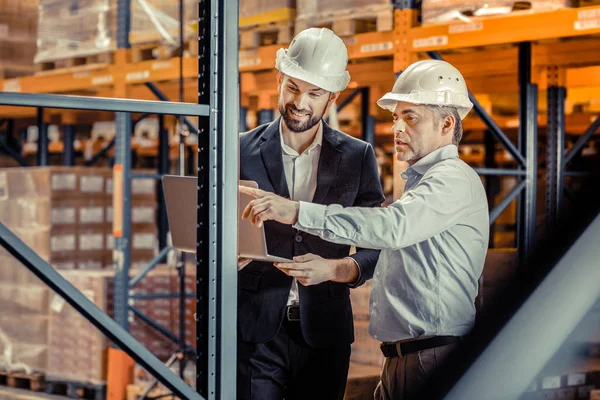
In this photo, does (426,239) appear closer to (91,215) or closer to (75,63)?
(75,63)

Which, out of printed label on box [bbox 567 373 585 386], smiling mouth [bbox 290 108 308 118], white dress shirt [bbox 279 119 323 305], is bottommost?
printed label on box [bbox 567 373 585 386]

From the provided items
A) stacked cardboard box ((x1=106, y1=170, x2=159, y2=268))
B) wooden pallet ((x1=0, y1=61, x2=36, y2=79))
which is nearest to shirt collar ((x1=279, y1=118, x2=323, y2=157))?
wooden pallet ((x1=0, y1=61, x2=36, y2=79))

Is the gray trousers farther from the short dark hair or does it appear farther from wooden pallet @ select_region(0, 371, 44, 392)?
wooden pallet @ select_region(0, 371, 44, 392)

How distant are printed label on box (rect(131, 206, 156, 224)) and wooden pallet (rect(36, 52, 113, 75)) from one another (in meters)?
1.87

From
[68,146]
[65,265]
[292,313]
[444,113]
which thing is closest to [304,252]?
[292,313]

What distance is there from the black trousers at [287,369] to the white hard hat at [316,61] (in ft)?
3.11

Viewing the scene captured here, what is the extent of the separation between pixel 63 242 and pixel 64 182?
591mm

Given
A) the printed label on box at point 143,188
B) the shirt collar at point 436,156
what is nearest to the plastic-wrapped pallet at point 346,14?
the shirt collar at point 436,156

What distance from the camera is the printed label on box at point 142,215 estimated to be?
10023 mm

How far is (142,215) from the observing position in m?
10.1

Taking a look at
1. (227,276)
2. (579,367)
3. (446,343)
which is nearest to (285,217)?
(227,276)

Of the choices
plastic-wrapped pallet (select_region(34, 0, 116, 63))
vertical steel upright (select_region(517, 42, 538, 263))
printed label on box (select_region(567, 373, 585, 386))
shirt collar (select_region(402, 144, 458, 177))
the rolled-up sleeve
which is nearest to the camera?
printed label on box (select_region(567, 373, 585, 386))

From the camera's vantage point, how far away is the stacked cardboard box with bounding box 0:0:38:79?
9.03 m

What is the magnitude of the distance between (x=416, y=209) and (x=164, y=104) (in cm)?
84
